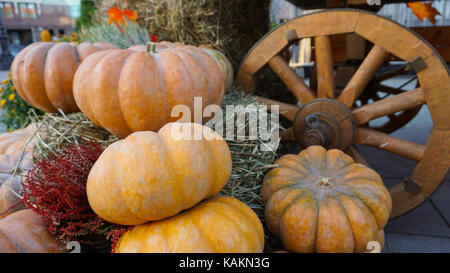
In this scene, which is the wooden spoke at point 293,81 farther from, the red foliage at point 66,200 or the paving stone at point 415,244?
the red foliage at point 66,200

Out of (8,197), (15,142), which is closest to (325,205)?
(8,197)

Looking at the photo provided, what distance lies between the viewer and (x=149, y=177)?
0.83 metres

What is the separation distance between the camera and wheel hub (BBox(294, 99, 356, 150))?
5.46 ft

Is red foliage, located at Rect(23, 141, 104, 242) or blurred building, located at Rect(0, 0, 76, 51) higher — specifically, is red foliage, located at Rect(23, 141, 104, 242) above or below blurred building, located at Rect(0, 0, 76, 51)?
below

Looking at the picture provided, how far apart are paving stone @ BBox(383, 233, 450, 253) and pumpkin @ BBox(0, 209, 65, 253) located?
59.9 inches

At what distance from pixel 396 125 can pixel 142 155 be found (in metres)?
3.10

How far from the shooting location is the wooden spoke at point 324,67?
5.75ft

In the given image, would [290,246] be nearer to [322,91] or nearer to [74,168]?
[74,168]

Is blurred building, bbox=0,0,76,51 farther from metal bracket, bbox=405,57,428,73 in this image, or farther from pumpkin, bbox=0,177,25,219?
metal bracket, bbox=405,57,428,73

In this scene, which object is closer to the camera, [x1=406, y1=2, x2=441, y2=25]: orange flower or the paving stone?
the paving stone

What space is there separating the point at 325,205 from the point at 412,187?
715mm

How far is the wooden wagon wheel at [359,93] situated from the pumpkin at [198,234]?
2.90ft

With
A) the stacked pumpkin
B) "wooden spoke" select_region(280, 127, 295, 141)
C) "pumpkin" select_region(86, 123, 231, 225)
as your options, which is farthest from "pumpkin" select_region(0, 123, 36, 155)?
"wooden spoke" select_region(280, 127, 295, 141)

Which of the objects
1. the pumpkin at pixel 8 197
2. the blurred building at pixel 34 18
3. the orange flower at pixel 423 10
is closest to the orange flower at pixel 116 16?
Result: the pumpkin at pixel 8 197
